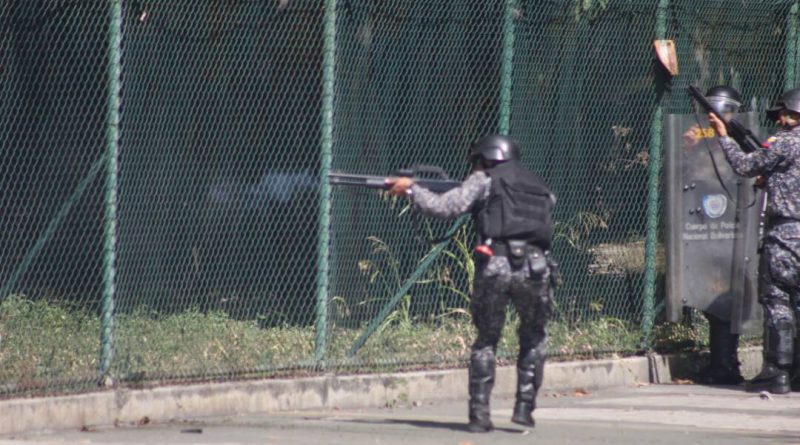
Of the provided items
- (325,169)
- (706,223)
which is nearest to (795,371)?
(706,223)

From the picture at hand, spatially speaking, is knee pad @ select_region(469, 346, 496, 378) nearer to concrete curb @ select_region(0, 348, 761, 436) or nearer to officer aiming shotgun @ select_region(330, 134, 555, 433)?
officer aiming shotgun @ select_region(330, 134, 555, 433)

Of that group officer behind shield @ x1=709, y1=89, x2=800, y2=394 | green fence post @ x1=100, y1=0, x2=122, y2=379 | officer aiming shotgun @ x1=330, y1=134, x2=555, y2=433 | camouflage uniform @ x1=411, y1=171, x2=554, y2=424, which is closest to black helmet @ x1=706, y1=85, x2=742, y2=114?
officer behind shield @ x1=709, y1=89, x2=800, y2=394

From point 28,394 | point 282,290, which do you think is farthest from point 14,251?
point 282,290

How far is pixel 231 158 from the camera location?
9359 millimetres

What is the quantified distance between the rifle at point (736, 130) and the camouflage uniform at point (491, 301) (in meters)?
2.73

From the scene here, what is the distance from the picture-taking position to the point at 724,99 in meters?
10.1

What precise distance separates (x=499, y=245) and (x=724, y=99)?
327 cm

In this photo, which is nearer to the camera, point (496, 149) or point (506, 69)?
point (496, 149)

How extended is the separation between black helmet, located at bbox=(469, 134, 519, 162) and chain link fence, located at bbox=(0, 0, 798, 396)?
159 cm

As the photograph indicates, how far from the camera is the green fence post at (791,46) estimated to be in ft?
37.9

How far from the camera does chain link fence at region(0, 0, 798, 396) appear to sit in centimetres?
859

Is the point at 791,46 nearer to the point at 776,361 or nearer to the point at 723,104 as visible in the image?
the point at 723,104

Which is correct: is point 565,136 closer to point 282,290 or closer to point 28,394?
point 282,290

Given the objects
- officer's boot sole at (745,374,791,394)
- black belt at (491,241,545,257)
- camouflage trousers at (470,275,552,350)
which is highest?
black belt at (491,241,545,257)
